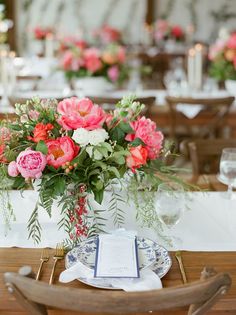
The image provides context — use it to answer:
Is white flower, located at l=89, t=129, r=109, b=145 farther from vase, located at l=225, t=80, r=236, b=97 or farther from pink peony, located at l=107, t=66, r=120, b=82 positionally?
vase, located at l=225, t=80, r=236, b=97

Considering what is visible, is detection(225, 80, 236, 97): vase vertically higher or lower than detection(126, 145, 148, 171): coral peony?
higher

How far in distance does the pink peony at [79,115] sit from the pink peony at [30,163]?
108 mm

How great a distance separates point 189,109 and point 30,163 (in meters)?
2.10

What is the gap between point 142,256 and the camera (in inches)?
47.6

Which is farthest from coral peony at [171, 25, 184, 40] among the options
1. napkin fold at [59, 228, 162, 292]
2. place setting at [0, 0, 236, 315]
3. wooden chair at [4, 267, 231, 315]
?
wooden chair at [4, 267, 231, 315]

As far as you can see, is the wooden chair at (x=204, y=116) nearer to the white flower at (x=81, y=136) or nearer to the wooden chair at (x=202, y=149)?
the wooden chair at (x=202, y=149)

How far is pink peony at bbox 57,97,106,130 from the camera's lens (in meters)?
1.26

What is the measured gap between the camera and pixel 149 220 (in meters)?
1.33

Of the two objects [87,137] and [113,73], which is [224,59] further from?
[87,137]

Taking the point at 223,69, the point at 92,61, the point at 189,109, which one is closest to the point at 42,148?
the point at 189,109

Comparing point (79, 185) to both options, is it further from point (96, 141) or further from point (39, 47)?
point (39, 47)

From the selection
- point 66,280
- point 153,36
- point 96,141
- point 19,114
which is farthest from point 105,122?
point 153,36

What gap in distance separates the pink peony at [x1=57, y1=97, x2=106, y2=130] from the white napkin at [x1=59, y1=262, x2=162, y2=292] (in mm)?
341

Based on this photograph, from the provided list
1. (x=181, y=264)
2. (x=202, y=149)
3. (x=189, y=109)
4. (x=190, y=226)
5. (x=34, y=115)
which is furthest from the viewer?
(x=189, y=109)
